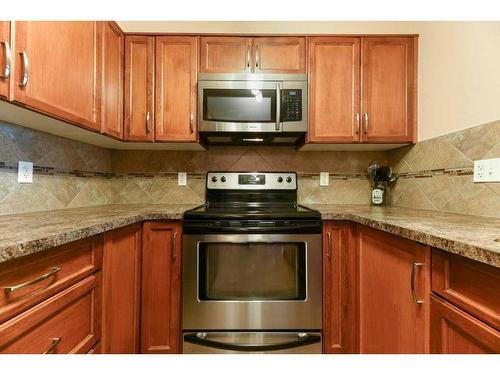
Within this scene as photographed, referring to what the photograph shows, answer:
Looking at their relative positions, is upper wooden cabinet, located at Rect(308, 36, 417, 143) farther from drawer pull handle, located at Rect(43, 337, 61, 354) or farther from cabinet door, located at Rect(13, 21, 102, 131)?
drawer pull handle, located at Rect(43, 337, 61, 354)

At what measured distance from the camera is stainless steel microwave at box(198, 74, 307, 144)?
1848mm

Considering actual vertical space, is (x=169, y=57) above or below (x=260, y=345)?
above

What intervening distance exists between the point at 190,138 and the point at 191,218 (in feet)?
1.96

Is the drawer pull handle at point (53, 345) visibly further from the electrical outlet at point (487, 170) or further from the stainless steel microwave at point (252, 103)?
the electrical outlet at point (487, 170)

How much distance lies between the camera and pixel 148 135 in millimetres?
1898

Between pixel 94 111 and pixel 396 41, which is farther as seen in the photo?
pixel 396 41

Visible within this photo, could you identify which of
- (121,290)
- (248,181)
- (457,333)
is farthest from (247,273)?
(457,333)

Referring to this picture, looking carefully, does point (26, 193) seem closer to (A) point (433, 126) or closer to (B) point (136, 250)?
(B) point (136, 250)

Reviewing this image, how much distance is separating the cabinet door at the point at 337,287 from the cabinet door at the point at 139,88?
4.46 ft

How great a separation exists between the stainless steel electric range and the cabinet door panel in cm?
96
